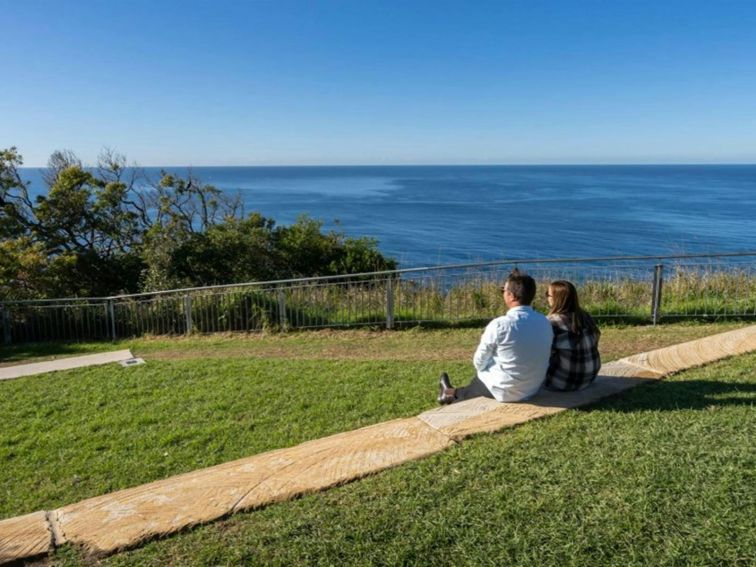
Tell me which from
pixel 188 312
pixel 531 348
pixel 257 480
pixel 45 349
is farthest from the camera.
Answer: pixel 188 312

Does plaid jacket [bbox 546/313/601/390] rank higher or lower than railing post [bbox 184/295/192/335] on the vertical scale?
higher

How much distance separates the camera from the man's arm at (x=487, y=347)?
4555 mm

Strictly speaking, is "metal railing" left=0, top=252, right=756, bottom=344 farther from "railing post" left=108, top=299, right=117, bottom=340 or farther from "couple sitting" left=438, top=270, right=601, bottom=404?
"couple sitting" left=438, top=270, right=601, bottom=404

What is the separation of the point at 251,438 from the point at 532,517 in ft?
9.16

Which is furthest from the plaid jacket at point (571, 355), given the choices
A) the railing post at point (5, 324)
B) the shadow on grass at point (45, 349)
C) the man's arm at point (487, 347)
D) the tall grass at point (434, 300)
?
the railing post at point (5, 324)

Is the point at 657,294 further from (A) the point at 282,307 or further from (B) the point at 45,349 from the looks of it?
(B) the point at 45,349

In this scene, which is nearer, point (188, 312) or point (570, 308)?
point (570, 308)

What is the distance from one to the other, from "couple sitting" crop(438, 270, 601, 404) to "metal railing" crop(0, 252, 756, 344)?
4.46 meters

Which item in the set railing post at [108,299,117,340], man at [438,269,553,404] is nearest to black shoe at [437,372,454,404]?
man at [438,269,553,404]

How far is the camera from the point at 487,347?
4.66 metres

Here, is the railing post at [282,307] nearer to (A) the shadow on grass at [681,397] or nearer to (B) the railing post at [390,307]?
(B) the railing post at [390,307]

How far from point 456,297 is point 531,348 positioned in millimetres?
5995

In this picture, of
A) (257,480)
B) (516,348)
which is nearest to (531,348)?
(516,348)

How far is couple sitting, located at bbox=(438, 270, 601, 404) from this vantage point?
4508 millimetres
